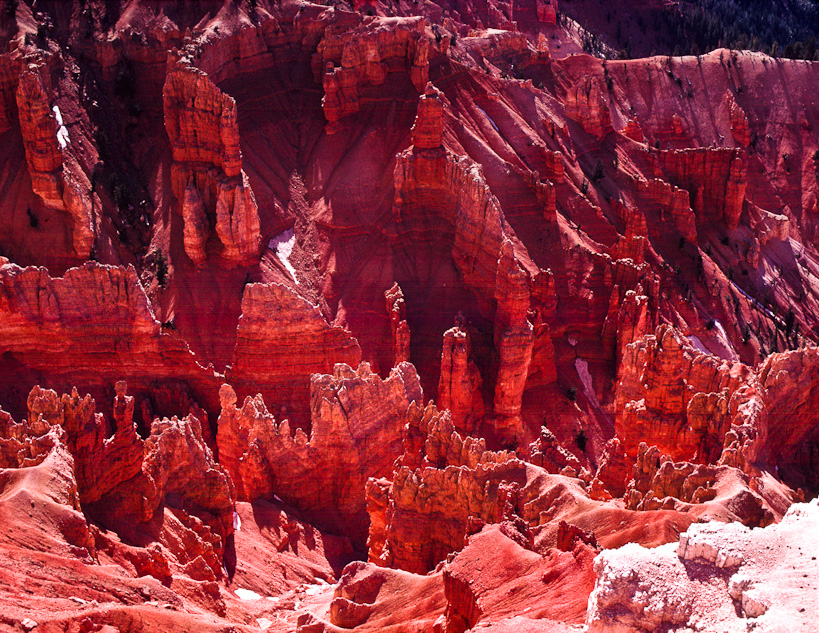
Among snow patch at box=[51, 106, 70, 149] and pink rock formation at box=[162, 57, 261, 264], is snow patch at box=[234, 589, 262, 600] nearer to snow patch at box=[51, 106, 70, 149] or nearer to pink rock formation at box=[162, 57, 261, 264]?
pink rock formation at box=[162, 57, 261, 264]

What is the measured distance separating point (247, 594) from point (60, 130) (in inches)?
1550

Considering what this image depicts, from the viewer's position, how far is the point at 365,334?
6319 centimetres

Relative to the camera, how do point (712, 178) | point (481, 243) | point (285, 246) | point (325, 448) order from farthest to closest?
point (712, 178)
point (285, 246)
point (481, 243)
point (325, 448)

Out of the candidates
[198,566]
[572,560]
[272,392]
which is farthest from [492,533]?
[272,392]

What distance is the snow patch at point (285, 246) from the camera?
66.1 m

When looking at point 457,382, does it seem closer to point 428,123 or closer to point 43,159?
point 428,123

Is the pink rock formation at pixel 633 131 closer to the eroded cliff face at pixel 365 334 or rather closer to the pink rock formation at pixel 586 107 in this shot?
the eroded cliff face at pixel 365 334

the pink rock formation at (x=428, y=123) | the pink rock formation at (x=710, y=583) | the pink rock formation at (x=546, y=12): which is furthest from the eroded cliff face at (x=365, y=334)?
the pink rock formation at (x=546, y=12)

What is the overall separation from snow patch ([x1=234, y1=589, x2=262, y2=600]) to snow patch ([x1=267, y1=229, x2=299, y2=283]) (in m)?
29.1

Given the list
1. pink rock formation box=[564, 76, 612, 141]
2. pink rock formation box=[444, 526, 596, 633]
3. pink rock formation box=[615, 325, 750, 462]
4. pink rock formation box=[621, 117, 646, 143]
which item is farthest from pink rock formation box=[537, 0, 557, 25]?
pink rock formation box=[444, 526, 596, 633]

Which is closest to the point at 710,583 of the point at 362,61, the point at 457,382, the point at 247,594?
the point at 247,594

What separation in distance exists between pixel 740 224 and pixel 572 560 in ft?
224

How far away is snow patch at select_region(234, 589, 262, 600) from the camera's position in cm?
3819

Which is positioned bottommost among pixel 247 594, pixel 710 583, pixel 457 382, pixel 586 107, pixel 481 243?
pixel 247 594
